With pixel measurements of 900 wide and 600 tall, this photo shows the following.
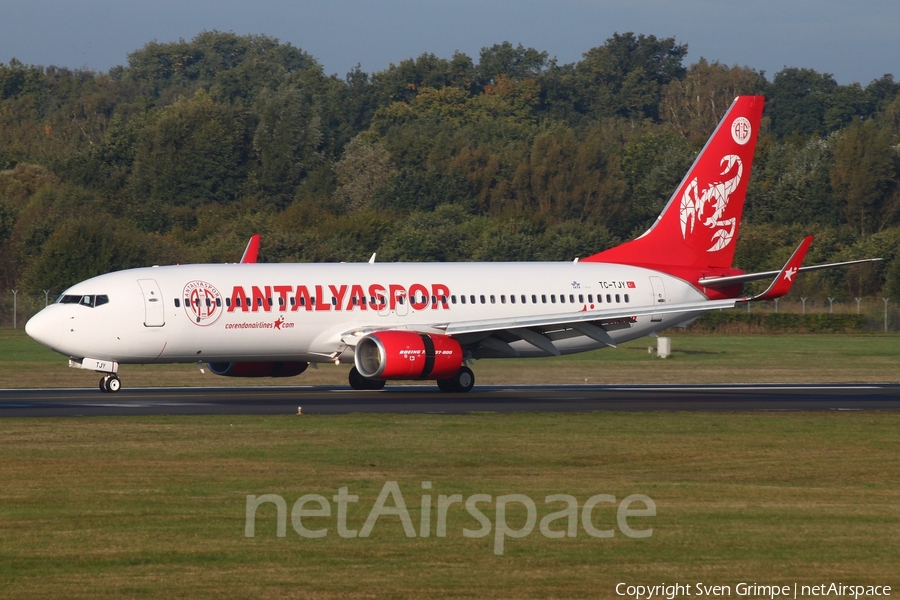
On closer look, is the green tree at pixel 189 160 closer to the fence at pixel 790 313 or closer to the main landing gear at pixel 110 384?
the fence at pixel 790 313

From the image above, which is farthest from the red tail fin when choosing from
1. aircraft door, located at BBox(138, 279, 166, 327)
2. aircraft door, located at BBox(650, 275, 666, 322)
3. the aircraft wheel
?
aircraft door, located at BBox(138, 279, 166, 327)

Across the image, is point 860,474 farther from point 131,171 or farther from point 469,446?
point 131,171

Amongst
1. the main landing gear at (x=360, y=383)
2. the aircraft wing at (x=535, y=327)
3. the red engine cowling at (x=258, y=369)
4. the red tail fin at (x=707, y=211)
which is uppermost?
the red tail fin at (x=707, y=211)

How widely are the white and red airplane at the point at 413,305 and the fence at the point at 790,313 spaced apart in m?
26.2

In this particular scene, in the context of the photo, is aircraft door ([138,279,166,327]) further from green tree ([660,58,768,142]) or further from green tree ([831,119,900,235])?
green tree ([660,58,768,142])

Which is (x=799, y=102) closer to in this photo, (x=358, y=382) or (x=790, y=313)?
(x=790, y=313)

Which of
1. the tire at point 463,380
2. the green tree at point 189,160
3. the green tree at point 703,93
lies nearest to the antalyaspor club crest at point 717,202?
the tire at point 463,380

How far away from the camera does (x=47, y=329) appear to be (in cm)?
3434

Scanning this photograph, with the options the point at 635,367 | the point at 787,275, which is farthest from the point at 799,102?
the point at 787,275

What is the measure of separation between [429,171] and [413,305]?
242ft

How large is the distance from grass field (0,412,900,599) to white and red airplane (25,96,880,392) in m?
7.83

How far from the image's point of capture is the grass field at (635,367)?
139 ft

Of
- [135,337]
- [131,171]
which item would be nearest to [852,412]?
[135,337]

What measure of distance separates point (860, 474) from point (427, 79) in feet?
476
